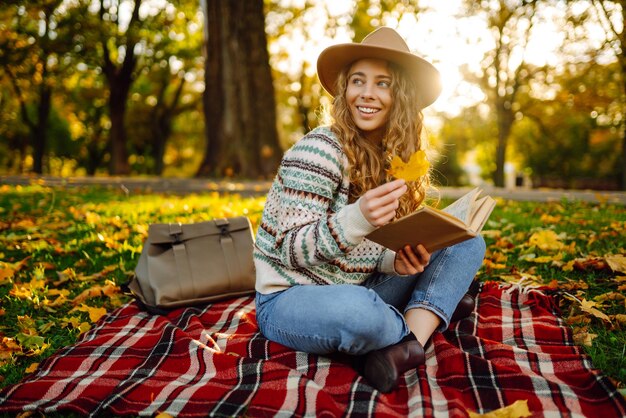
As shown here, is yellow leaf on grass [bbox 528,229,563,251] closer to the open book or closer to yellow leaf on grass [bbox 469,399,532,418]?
the open book

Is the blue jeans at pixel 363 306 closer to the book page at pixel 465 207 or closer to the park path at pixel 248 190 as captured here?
the book page at pixel 465 207

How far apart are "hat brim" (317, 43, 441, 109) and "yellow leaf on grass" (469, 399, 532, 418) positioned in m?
1.45

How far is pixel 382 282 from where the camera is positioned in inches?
100

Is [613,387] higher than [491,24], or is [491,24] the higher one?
[491,24]

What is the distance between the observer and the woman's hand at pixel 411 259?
2156 mm

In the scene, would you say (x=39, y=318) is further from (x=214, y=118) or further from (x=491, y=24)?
(x=491, y=24)

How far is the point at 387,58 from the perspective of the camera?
7.78 feet

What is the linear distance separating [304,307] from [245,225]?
4.03ft

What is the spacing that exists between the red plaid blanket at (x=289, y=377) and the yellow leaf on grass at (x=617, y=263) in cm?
67

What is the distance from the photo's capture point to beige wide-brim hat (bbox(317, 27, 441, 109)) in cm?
229

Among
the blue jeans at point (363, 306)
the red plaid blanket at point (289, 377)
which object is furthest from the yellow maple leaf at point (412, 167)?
the red plaid blanket at point (289, 377)

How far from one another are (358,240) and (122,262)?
235 cm

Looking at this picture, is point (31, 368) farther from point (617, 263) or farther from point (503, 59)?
point (503, 59)

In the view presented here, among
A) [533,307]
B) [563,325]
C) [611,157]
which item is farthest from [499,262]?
[611,157]
